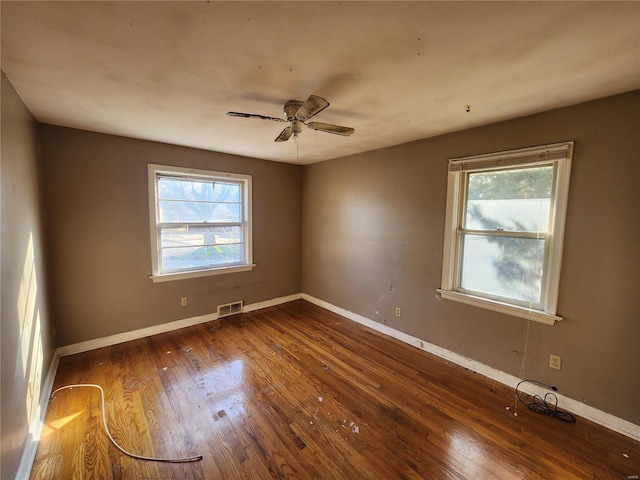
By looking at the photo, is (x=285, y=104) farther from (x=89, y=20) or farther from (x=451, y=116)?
(x=451, y=116)

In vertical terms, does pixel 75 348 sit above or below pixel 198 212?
below

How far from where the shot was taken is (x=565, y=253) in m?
2.03

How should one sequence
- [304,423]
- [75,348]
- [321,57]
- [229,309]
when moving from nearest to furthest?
1. [321,57]
2. [304,423]
3. [75,348]
4. [229,309]

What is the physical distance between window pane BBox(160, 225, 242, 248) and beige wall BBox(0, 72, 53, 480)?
113 cm

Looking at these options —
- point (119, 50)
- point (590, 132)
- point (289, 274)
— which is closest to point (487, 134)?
point (590, 132)

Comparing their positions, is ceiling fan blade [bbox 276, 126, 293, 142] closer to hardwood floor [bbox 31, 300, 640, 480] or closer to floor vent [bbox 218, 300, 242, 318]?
hardwood floor [bbox 31, 300, 640, 480]

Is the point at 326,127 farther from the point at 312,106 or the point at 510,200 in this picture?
the point at 510,200

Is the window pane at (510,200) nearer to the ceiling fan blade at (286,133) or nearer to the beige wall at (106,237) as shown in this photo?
the ceiling fan blade at (286,133)

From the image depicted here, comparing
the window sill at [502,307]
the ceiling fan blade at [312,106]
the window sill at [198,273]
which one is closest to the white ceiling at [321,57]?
the ceiling fan blade at [312,106]

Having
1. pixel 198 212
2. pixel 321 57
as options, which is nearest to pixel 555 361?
pixel 321 57

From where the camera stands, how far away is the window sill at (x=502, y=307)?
212cm

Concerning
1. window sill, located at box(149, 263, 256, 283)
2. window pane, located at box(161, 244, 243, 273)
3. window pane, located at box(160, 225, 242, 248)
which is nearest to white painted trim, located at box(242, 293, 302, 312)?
window sill, located at box(149, 263, 256, 283)

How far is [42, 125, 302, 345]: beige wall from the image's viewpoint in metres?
2.61

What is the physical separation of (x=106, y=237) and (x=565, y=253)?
170 inches
